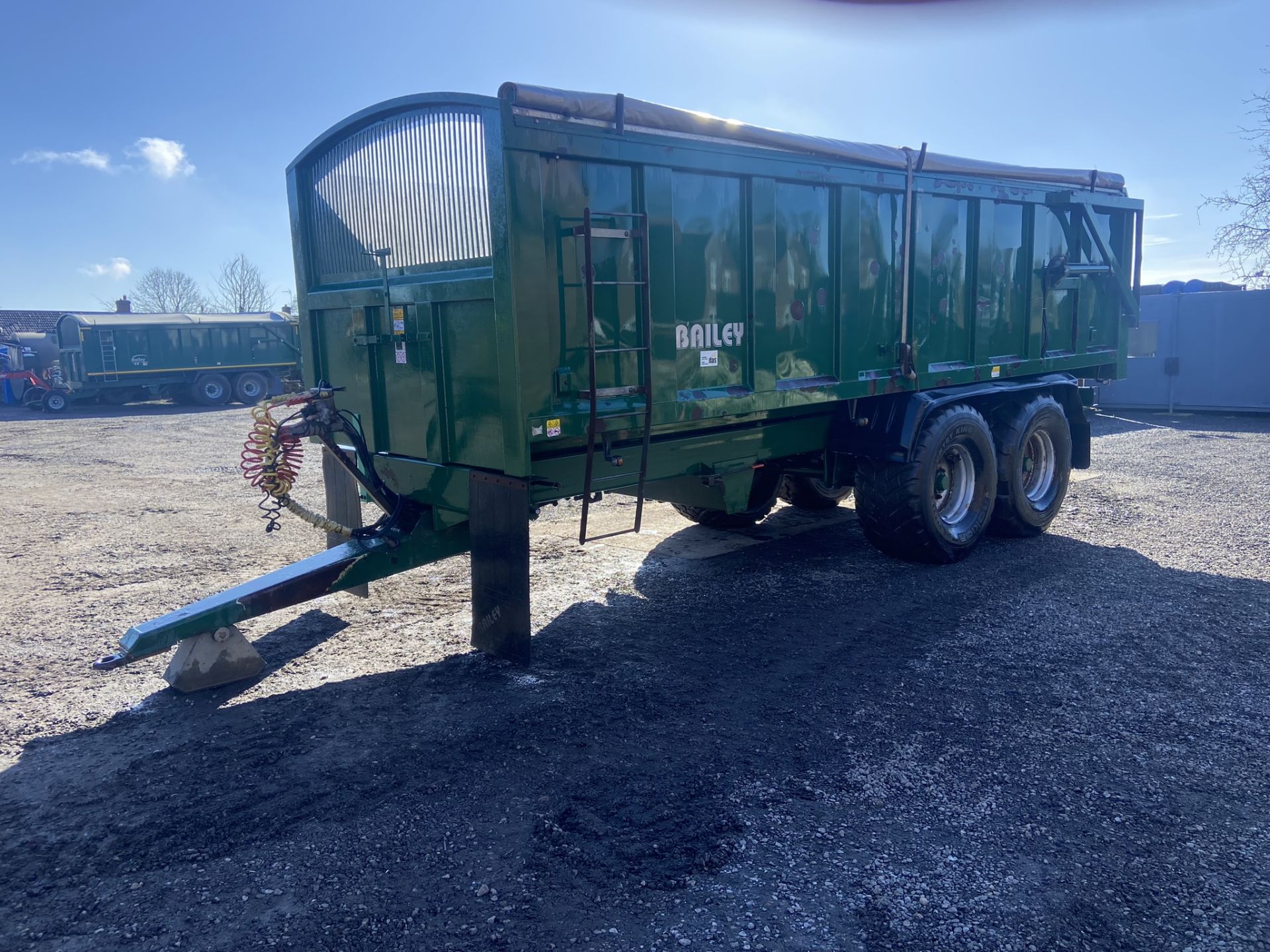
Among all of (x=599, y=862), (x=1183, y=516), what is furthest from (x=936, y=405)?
(x=599, y=862)

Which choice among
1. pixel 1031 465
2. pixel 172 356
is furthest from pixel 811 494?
pixel 172 356

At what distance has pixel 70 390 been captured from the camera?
86.5 ft

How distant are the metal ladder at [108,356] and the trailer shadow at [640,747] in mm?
23877

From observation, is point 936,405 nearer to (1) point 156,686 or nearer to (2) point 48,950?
(1) point 156,686

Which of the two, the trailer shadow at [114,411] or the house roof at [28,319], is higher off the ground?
the house roof at [28,319]

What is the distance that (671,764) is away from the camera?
13.4 ft

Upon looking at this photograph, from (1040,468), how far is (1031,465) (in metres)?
0.18

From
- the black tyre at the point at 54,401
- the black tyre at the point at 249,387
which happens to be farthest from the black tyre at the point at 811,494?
the black tyre at the point at 54,401

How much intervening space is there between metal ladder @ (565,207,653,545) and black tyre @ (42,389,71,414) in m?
26.3

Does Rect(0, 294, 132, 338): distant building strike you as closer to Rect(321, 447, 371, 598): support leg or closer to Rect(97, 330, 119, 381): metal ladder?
Rect(97, 330, 119, 381): metal ladder

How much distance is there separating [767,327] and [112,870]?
4.46m

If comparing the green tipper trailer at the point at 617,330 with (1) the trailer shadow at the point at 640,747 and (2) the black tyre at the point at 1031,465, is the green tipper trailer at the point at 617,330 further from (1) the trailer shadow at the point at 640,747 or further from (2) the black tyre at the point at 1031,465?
(1) the trailer shadow at the point at 640,747

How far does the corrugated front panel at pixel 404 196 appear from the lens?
4992 mm

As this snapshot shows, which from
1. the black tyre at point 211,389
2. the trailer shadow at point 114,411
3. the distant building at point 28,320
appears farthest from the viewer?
the distant building at point 28,320
